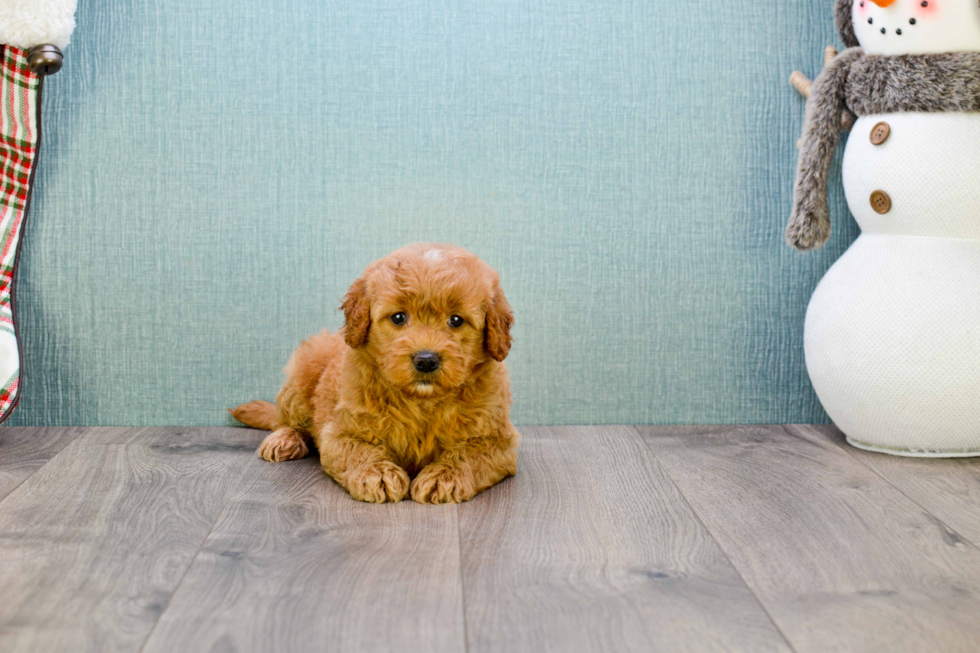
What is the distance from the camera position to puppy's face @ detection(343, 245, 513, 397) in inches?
69.8

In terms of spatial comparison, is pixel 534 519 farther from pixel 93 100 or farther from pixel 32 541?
pixel 93 100

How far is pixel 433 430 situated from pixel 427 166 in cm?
83

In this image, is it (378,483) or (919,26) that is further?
(919,26)

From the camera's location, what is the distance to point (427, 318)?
1.81 metres

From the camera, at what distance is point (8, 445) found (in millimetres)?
2234

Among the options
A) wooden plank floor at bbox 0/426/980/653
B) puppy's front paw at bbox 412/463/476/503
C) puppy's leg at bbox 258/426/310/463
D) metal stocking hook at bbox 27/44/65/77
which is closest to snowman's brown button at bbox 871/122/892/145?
wooden plank floor at bbox 0/426/980/653

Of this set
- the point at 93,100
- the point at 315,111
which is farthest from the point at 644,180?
the point at 93,100

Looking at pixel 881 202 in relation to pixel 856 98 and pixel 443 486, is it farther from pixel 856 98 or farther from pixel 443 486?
pixel 443 486

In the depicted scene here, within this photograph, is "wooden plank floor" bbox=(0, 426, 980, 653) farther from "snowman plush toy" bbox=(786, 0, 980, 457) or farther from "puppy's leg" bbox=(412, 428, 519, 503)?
"snowman plush toy" bbox=(786, 0, 980, 457)

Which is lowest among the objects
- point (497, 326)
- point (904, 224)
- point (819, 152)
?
point (497, 326)

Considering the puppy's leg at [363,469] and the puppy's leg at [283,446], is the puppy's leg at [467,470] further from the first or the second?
the puppy's leg at [283,446]

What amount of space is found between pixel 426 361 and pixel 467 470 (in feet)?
0.92

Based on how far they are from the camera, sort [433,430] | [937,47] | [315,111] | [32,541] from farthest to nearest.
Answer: [315,111], [937,47], [433,430], [32,541]

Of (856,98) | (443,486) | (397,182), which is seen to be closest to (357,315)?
(443,486)
